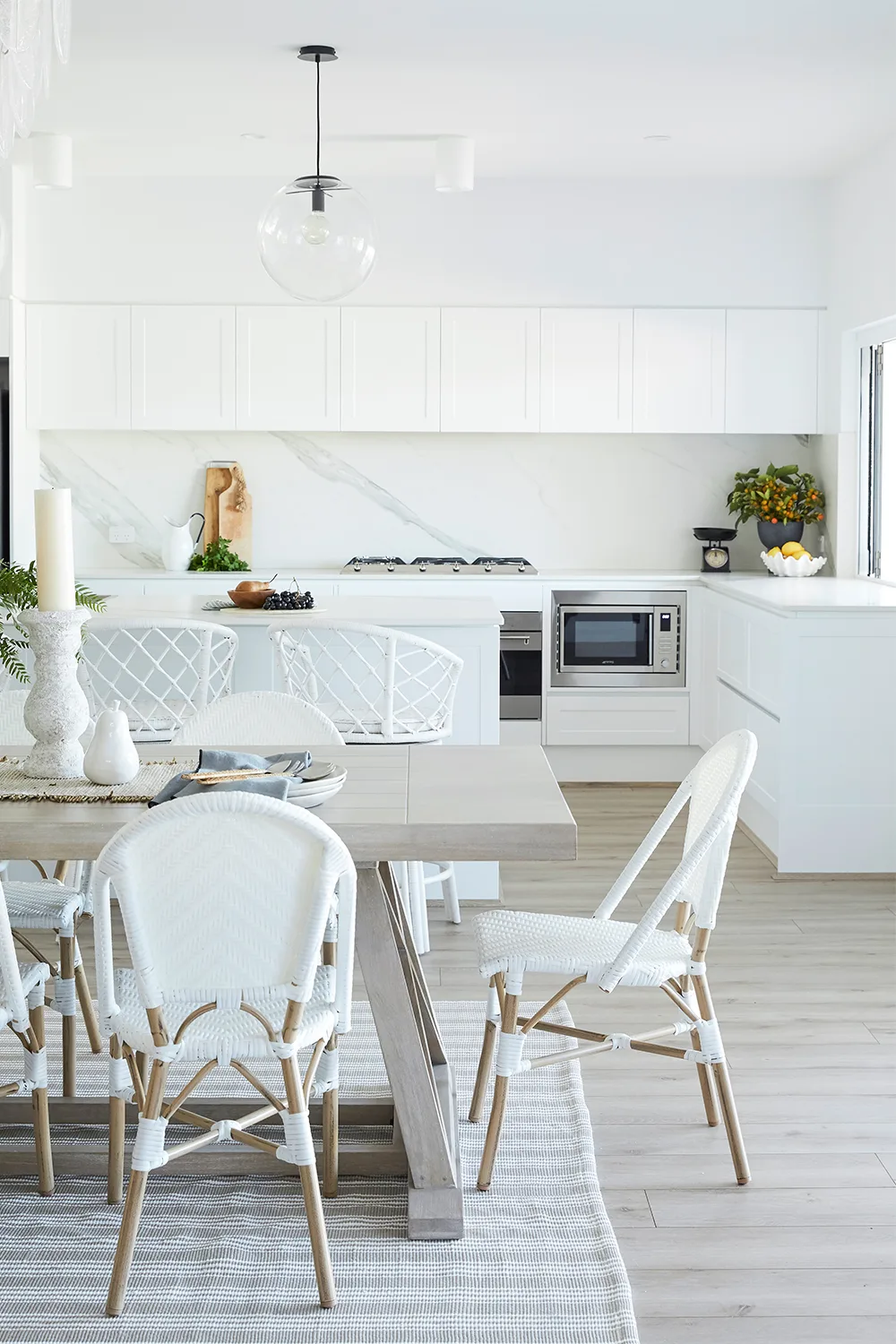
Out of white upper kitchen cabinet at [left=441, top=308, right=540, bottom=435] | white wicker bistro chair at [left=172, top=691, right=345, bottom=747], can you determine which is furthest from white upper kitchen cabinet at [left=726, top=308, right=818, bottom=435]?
white wicker bistro chair at [left=172, top=691, right=345, bottom=747]

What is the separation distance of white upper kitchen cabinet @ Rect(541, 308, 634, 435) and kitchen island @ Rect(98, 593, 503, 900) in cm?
224

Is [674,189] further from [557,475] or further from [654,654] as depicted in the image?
[654,654]

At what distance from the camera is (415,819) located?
2.25 m

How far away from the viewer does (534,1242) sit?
2.31 metres

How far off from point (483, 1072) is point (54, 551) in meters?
1.27

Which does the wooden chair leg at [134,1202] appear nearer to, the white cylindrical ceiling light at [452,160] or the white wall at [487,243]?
the white cylindrical ceiling light at [452,160]

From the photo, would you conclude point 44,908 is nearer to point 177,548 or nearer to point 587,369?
point 177,548

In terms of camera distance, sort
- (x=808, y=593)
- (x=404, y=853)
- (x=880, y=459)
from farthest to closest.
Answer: (x=880, y=459), (x=808, y=593), (x=404, y=853)

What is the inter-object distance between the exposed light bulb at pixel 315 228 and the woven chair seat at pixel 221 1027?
2378 millimetres

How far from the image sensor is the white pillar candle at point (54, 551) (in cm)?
243

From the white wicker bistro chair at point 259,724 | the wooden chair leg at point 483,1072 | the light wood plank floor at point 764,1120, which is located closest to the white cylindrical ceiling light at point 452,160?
the light wood plank floor at point 764,1120

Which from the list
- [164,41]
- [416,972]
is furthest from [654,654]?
[416,972]

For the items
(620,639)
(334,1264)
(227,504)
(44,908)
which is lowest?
(334,1264)

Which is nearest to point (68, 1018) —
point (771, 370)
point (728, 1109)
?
point (728, 1109)
